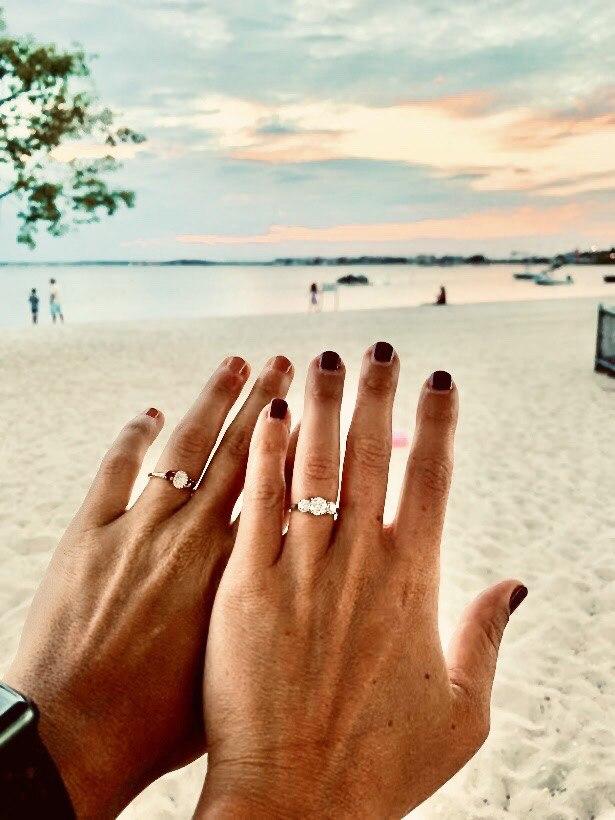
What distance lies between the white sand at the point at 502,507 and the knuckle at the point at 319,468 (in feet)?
0.77

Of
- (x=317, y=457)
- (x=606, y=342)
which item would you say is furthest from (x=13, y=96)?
(x=317, y=457)

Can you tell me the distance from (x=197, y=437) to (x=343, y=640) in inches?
20.3

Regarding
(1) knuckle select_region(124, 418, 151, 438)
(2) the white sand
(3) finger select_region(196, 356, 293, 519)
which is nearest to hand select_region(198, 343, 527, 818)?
(3) finger select_region(196, 356, 293, 519)

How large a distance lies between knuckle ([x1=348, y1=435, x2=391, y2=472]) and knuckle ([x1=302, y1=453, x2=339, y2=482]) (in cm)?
5

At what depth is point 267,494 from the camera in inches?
43.3

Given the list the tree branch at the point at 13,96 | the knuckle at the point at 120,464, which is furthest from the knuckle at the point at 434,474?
the tree branch at the point at 13,96

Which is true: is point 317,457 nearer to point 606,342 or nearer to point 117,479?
point 117,479

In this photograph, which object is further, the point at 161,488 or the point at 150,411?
the point at 150,411

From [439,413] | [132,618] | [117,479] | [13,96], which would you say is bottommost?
[132,618]

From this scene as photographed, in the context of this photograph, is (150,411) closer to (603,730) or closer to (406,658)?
(406,658)

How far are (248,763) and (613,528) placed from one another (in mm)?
5516

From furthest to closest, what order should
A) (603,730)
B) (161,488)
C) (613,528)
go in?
(613,528) → (603,730) → (161,488)

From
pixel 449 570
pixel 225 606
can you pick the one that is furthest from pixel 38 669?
pixel 449 570

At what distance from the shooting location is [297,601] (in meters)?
1.01
